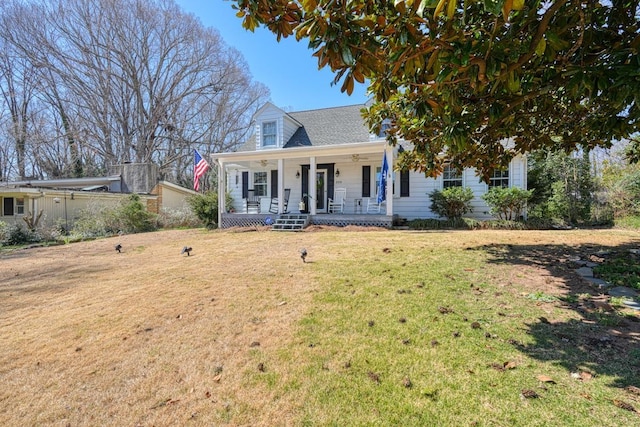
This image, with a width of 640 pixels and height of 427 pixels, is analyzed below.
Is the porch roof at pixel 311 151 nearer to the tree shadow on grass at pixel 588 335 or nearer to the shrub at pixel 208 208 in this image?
the shrub at pixel 208 208

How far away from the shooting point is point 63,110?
2561 cm

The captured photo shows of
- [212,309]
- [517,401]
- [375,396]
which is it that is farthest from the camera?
[212,309]

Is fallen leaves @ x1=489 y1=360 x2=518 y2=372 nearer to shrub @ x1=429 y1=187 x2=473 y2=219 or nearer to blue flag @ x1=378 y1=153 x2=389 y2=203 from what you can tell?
blue flag @ x1=378 y1=153 x2=389 y2=203

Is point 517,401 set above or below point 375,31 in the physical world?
below

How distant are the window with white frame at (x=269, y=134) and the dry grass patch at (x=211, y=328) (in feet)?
31.5

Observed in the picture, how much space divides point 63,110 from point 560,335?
113ft

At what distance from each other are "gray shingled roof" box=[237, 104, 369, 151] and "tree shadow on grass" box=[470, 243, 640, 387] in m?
11.0

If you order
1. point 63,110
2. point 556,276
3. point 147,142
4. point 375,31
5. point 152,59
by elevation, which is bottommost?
point 556,276

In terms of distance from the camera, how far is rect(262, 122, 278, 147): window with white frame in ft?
50.0

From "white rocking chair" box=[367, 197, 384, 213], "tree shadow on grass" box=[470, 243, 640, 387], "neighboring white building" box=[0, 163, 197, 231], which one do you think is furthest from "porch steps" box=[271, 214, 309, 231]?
"neighboring white building" box=[0, 163, 197, 231]

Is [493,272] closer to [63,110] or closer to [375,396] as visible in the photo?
[375,396]

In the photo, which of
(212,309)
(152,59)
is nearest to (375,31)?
(212,309)

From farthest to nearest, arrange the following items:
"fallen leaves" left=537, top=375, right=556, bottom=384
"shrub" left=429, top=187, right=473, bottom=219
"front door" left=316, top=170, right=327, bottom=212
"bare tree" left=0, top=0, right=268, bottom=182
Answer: "bare tree" left=0, top=0, right=268, bottom=182 < "front door" left=316, top=170, right=327, bottom=212 < "shrub" left=429, top=187, right=473, bottom=219 < "fallen leaves" left=537, top=375, right=556, bottom=384

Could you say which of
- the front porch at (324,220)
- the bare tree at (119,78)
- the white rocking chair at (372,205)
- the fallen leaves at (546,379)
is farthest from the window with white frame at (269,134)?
the bare tree at (119,78)
